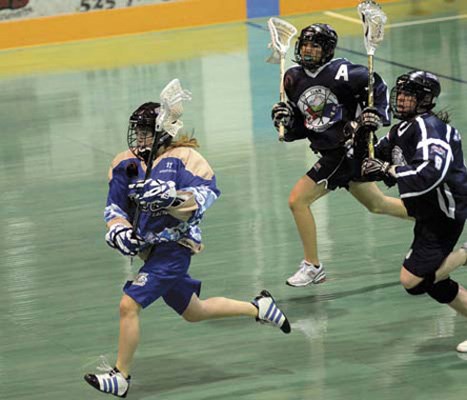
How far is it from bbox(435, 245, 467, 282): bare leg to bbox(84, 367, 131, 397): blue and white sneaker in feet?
6.41

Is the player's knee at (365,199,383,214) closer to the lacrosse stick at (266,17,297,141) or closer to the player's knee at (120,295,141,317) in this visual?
the lacrosse stick at (266,17,297,141)

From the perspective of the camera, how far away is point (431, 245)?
7422mm

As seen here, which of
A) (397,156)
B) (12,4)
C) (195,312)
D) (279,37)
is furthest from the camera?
(12,4)

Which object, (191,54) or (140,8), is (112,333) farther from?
(140,8)

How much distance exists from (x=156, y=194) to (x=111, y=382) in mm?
1100

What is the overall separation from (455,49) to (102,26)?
5433 millimetres

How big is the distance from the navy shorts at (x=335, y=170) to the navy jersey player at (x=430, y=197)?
4.25 feet

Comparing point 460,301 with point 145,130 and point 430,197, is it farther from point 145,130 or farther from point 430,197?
point 145,130

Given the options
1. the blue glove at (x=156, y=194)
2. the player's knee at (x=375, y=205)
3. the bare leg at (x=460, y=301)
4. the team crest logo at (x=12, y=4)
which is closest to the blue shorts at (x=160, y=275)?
the blue glove at (x=156, y=194)

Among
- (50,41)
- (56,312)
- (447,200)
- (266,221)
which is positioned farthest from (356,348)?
(50,41)

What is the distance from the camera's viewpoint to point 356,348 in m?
7.71

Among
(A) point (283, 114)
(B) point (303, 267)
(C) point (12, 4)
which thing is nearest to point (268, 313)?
(B) point (303, 267)

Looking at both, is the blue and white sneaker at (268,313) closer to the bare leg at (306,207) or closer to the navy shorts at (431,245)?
the navy shorts at (431,245)

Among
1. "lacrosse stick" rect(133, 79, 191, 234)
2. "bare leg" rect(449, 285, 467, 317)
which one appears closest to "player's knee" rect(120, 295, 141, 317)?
"lacrosse stick" rect(133, 79, 191, 234)
